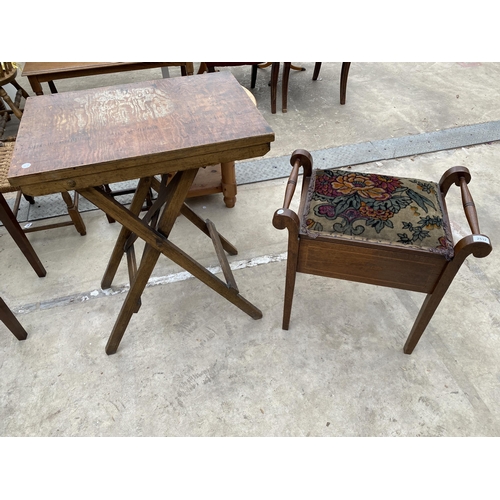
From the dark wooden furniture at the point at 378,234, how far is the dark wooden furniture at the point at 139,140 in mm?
356

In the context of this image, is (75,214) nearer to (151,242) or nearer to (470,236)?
(151,242)

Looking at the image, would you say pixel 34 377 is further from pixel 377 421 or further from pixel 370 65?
pixel 370 65

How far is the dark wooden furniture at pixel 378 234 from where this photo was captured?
1353 mm

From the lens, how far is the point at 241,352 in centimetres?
175

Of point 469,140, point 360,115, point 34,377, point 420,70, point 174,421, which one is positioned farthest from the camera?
point 420,70

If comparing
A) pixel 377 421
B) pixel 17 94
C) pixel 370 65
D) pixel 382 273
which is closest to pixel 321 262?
pixel 382 273

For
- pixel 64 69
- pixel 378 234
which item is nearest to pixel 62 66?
pixel 64 69

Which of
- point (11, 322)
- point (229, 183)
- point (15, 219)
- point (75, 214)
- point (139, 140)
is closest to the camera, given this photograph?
point (139, 140)

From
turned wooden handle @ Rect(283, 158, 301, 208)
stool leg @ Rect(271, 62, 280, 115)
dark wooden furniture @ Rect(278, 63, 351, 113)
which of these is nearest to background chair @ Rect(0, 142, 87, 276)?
turned wooden handle @ Rect(283, 158, 301, 208)

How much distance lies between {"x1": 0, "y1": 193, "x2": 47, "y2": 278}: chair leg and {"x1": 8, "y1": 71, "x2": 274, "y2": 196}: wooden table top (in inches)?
24.1

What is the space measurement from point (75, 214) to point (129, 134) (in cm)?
121

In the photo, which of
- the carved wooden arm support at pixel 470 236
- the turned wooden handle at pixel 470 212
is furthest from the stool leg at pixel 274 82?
the turned wooden handle at pixel 470 212

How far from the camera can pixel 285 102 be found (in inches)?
142

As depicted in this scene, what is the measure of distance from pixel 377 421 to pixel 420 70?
4.33m
